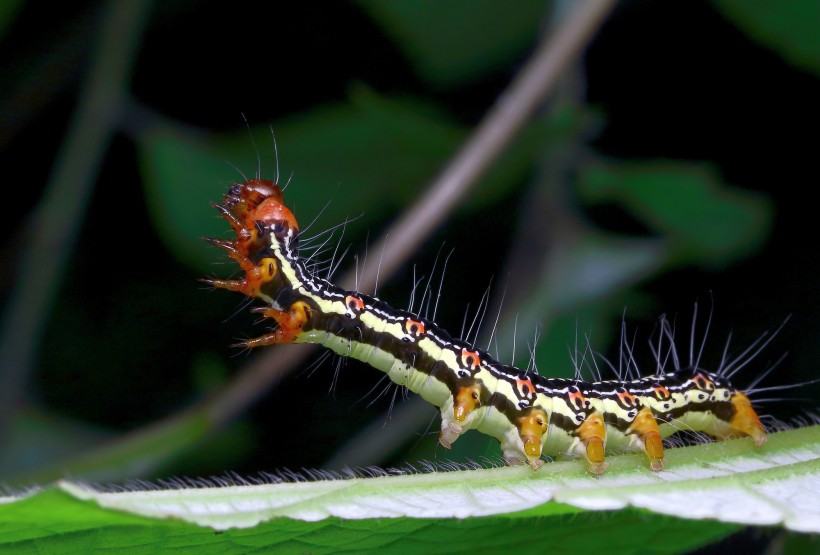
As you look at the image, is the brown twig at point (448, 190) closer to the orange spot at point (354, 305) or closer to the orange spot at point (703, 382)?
the orange spot at point (354, 305)

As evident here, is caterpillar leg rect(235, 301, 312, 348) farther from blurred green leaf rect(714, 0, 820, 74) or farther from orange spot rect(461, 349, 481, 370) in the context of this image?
blurred green leaf rect(714, 0, 820, 74)

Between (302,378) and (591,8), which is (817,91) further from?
(302,378)

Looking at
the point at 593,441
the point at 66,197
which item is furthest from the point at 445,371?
the point at 66,197

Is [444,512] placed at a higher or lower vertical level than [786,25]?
lower

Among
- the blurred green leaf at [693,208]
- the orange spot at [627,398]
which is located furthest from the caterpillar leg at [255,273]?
the blurred green leaf at [693,208]

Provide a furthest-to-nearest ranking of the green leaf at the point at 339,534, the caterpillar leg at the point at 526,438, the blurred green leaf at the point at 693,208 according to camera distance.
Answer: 1. the blurred green leaf at the point at 693,208
2. the caterpillar leg at the point at 526,438
3. the green leaf at the point at 339,534

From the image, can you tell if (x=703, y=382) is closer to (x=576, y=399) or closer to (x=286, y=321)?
(x=576, y=399)
